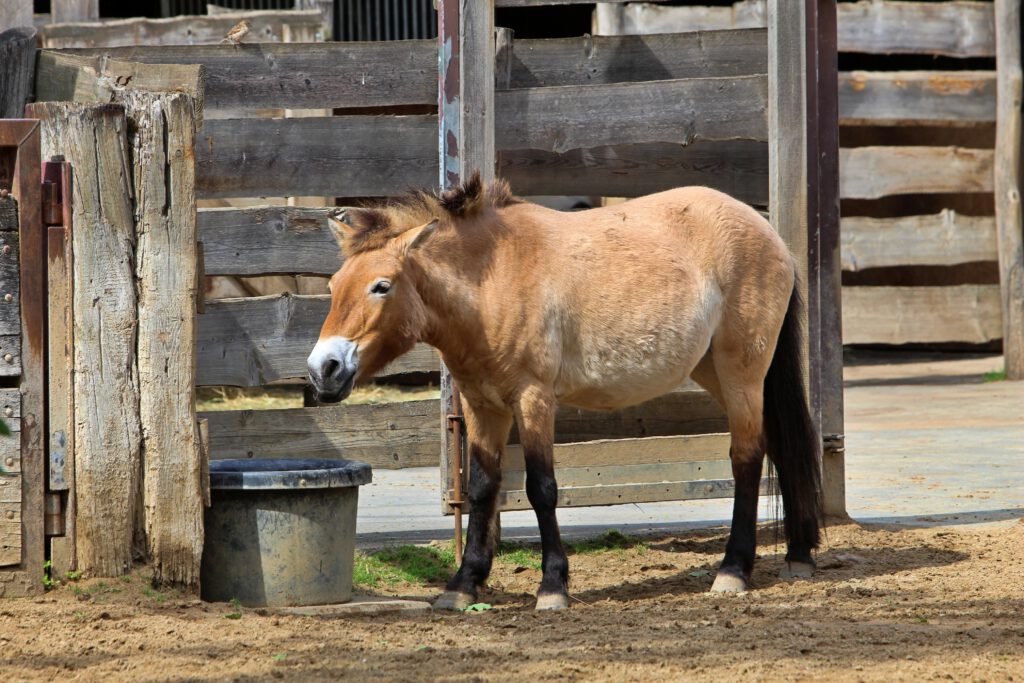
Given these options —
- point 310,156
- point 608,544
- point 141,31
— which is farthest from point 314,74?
point 141,31

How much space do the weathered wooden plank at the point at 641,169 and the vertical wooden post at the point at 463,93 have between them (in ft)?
1.58

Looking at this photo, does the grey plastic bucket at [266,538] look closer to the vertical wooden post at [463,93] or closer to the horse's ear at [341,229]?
the horse's ear at [341,229]

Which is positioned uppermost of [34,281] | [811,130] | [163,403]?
[811,130]

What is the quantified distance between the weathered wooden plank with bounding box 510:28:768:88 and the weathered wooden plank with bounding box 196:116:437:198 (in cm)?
63

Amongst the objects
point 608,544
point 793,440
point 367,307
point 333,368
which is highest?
point 367,307

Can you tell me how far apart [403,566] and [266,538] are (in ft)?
3.71

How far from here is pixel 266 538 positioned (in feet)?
15.9

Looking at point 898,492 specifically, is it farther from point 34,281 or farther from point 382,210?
point 34,281

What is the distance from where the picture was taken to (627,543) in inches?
251

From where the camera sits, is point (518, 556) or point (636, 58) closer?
point (518, 556)

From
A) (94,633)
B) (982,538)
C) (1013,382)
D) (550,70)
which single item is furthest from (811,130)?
(1013,382)

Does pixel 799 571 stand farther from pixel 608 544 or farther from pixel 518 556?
pixel 518 556

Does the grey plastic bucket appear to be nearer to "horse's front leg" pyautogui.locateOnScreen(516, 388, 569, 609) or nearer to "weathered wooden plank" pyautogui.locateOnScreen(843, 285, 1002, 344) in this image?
"horse's front leg" pyautogui.locateOnScreen(516, 388, 569, 609)

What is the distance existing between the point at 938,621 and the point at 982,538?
5.48ft
